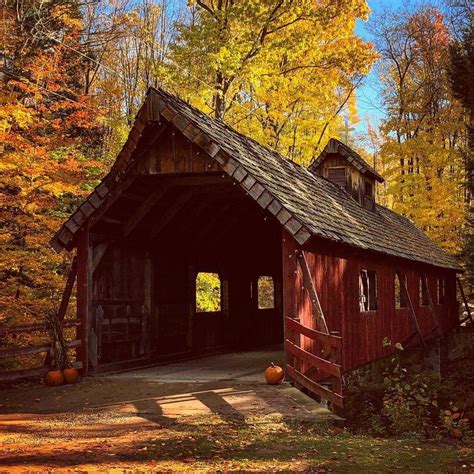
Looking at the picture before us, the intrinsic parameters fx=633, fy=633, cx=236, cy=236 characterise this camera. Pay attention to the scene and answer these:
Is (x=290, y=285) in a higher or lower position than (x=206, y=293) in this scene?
higher

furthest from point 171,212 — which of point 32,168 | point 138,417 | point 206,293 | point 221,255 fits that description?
point 206,293

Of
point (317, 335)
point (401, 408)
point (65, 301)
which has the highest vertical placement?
point (65, 301)

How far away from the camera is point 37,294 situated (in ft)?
63.3

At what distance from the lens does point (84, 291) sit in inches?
547

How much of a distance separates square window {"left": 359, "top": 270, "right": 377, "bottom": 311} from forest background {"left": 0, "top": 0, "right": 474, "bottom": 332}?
7.08 metres

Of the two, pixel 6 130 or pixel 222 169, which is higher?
pixel 6 130

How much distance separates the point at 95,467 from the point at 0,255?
1082 cm

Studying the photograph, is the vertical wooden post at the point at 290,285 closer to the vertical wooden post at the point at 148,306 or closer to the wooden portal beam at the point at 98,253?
the wooden portal beam at the point at 98,253

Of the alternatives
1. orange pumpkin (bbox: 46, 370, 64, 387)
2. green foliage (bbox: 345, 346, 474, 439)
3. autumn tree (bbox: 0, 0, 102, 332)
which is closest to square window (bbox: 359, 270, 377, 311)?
green foliage (bbox: 345, 346, 474, 439)

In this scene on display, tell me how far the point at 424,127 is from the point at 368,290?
17865 mm

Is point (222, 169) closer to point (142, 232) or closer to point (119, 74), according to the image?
point (142, 232)

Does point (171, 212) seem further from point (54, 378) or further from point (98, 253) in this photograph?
point (54, 378)

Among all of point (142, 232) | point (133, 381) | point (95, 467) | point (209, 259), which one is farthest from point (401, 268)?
point (95, 467)

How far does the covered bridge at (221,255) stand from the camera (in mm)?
12203
